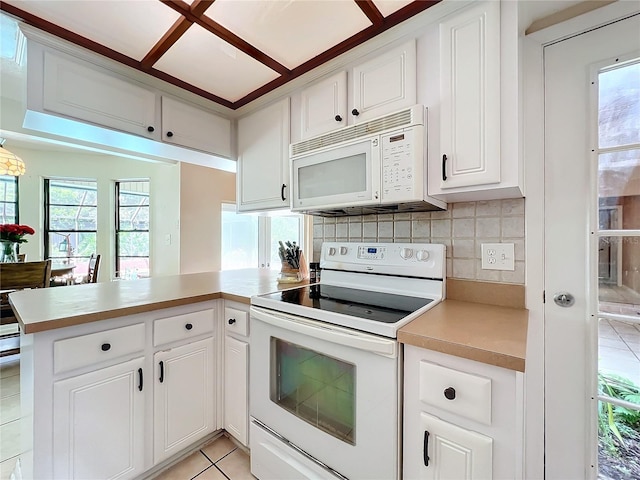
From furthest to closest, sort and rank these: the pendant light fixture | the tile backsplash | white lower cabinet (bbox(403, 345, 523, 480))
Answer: the pendant light fixture, the tile backsplash, white lower cabinet (bbox(403, 345, 523, 480))

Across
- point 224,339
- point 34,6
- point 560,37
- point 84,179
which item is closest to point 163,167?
point 84,179

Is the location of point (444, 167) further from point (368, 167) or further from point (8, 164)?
point (8, 164)

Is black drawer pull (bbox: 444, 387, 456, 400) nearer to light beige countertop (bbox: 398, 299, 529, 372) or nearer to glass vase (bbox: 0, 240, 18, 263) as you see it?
light beige countertop (bbox: 398, 299, 529, 372)

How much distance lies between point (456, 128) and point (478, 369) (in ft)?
2.94

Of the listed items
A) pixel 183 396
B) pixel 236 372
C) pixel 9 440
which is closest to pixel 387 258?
pixel 236 372

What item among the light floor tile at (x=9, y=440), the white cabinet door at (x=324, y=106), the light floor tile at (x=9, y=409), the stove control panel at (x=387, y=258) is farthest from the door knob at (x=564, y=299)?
the light floor tile at (x=9, y=409)

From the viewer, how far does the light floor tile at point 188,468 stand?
1.37 metres

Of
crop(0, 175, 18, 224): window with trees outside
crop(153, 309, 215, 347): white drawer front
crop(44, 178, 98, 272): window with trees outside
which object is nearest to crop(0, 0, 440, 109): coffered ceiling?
crop(153, 309, 215, 347): white drawer front

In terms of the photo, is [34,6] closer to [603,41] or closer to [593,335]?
[603,41]

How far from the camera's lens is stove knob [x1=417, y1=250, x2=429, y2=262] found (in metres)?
1.39

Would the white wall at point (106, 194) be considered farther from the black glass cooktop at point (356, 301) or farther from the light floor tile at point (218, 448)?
the black glass cooktop at point (356, 301)

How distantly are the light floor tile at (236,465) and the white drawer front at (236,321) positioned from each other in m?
0.66

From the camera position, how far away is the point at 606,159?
109 centimetres

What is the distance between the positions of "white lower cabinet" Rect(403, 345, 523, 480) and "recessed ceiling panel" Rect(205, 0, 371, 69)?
1409 millimetres
